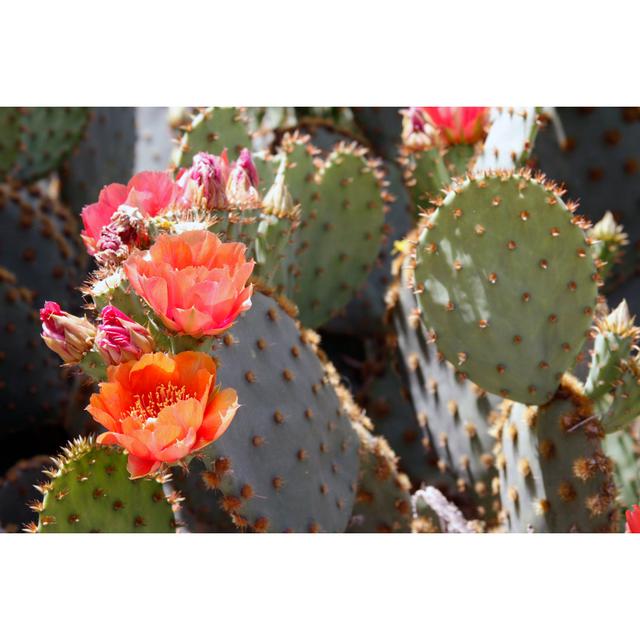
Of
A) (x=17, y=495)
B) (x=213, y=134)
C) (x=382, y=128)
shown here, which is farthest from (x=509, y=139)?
(x=17, y=495)

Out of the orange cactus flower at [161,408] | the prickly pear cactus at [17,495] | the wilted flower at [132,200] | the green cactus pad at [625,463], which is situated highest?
the wilted flower at [132,200]

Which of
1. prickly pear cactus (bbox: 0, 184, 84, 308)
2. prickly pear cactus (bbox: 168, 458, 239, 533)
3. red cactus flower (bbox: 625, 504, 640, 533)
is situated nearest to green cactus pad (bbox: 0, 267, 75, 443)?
prickly pear cactus (bbox: 0, 184, 84, 308)

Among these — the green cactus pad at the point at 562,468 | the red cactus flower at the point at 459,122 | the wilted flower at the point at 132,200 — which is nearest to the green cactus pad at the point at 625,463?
the green cactus pad at the point at 562,468

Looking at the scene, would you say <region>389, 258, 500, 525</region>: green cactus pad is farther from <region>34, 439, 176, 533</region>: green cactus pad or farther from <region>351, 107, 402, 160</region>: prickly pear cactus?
<region>351, 107, 402, 160</region>: prickly pear cactus

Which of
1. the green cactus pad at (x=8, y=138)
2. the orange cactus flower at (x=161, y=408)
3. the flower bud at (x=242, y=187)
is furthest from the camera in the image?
the green cactus pad at (x=8, y=138)

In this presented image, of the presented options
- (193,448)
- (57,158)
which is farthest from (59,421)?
(193,448)

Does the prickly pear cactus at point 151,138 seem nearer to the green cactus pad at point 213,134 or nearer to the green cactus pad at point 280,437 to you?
the green cactus pad at point 213,134

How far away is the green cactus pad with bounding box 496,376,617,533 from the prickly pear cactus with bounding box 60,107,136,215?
64.0 inches

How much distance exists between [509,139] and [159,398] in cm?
88

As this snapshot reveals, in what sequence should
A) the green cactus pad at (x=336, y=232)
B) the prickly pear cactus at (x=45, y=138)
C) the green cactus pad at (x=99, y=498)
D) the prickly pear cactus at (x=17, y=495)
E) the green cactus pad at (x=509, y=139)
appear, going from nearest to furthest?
the green cactus pad at (x=99, y=498) < the green cactus pad at (x=509, y=139) < the green cactus pad at (x=336, y=232) < the prickly pear cactus at (x=17, y=495) < the prickly pear cactus at (x=45, y=138)

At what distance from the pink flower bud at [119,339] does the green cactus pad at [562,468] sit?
27.4 inches

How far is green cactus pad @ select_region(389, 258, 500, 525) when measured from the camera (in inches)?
70.2

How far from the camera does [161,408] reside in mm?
1013

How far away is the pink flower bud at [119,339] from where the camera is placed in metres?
1.03
